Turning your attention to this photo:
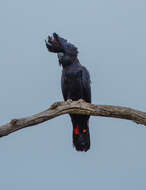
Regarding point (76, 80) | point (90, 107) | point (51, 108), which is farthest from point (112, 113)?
point (76, 80)

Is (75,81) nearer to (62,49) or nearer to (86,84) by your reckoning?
(86,84)

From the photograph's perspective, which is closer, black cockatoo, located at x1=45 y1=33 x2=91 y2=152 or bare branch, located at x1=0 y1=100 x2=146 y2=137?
bare branch, located at x1=0 y1=100 x2=146 y2=137

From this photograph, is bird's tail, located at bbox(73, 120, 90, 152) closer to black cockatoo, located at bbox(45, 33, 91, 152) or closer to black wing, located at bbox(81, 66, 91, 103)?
black cockatoo, located at bbox(45, 33, 91, 152)

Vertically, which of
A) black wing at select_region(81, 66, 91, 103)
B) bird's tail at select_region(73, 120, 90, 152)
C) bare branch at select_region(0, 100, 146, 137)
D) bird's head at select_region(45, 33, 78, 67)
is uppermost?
bird's head at select_region(45, 33, 78, 67)

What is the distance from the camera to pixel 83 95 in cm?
1000

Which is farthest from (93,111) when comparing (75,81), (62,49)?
(62,49)

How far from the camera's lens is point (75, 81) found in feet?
32.3

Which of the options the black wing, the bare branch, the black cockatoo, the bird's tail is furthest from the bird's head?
the bare branch

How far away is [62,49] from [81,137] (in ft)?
6.27

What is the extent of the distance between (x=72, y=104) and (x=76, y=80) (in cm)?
219

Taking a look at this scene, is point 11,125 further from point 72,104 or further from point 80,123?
point 80,123

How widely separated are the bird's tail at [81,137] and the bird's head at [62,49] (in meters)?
1.39

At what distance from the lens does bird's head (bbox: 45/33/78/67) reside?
31.7 ft

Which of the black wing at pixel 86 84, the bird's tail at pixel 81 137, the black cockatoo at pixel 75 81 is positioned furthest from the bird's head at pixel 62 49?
the bird's tail at pixel 81 137
